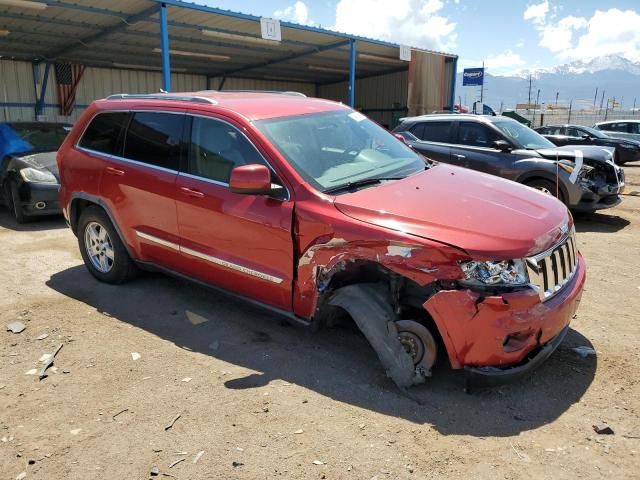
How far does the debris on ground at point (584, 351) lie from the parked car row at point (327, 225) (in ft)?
1.72

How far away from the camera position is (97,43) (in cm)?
1405

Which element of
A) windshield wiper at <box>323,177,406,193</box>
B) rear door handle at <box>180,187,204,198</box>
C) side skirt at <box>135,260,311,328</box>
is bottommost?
side skirt at <box>135,260,311,328</box>

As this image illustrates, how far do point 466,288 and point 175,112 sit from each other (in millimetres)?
2848

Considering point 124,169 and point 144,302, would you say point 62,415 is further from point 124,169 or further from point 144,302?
point 124,169

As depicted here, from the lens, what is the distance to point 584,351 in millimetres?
3766

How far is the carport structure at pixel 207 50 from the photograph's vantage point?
11031mm

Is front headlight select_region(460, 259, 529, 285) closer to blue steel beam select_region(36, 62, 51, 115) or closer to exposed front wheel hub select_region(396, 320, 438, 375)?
exposed front wheel hub select_region(396, 320, 438, 375)

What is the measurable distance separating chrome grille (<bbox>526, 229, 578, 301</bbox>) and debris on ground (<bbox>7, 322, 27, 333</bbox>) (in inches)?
155

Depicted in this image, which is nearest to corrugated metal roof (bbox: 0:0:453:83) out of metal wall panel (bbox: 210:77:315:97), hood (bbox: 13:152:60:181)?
metal wall panel (bbox: 210:77:315:97)

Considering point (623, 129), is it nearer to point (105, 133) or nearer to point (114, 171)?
point (105, 133)

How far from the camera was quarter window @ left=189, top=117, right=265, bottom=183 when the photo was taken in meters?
3.84

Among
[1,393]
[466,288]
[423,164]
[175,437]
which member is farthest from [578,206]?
[1,393]

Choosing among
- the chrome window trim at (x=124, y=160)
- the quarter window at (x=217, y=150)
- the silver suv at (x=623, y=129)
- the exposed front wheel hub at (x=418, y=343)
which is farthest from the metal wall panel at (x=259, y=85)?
the exposed front wheel hub at (x=418, y=343)

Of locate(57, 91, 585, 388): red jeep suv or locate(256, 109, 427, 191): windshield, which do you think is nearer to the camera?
locate(57, 91, 585, 388): red jeep suv
